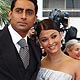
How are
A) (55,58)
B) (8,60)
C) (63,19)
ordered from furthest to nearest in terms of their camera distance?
(63,19) → (55,58) → (8,60)

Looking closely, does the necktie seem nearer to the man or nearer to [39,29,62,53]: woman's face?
the man

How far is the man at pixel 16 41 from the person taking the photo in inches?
83.0

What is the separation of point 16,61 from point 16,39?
161mm

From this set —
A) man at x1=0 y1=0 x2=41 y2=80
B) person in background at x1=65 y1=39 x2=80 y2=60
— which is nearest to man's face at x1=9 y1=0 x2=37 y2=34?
man at x1=0 y1=0 x2=41 y2=80

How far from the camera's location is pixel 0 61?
211 cm

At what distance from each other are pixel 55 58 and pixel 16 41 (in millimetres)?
404

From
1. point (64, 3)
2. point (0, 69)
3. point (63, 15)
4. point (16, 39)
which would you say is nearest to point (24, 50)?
point (16, 39)

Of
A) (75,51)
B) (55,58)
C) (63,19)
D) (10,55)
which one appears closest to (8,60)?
(10,55)

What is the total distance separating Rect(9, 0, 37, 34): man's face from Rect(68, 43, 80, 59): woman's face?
4.15 feet

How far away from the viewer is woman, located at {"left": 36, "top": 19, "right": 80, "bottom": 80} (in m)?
2.29

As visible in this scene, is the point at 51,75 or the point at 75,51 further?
the point at 75,51

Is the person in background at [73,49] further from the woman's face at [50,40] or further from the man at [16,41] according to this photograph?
the man at [16,41]

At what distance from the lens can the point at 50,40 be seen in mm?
2342

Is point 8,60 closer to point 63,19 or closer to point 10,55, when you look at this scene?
point 10,55
